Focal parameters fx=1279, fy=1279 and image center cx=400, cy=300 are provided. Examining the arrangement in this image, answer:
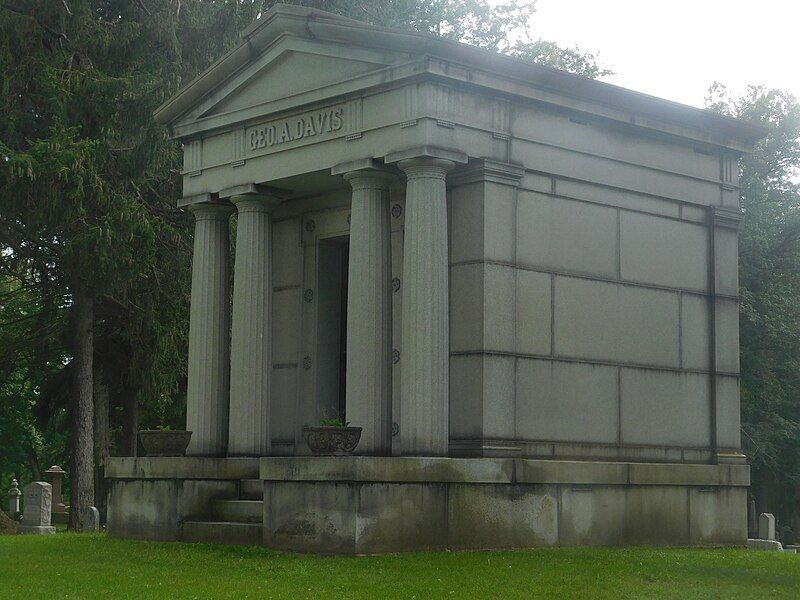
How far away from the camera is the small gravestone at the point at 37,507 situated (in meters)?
31.1

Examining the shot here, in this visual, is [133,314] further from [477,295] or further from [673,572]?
[673,572]

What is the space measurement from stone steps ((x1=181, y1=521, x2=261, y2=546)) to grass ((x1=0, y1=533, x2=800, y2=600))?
1.55 ft

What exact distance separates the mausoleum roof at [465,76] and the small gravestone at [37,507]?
48.2ft

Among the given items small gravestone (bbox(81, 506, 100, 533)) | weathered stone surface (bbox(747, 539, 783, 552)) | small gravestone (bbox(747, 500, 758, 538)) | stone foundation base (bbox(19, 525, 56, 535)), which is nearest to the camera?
weathered stone surface (bbox(747, 539, 783, 552))

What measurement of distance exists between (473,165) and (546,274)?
1784 mm

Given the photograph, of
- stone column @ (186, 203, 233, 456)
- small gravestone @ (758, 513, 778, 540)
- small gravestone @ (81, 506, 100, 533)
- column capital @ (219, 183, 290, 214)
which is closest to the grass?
stone column @ (186, 203, 233, 456)

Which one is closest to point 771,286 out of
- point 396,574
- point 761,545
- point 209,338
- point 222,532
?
point 761,545

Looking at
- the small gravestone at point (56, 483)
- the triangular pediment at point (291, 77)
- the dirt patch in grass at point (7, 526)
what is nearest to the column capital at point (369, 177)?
the triangular pediment at point (291, 77)

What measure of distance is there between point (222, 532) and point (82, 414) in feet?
42.6

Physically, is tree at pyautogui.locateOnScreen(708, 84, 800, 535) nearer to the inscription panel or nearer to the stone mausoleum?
the stone mausoleum

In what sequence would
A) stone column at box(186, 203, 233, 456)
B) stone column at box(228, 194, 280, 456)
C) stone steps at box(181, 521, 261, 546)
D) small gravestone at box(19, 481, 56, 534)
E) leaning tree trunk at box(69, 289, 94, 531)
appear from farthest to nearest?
small gravestone at box(19, 481, 56, 534)
leaning tree trunk at box(69, 289, 94, 531)
stone column at box(186, 203, 233, 456)
stone column at box(228, 194, 280, 456)
stone steps at box(181, 521, 261, 546)

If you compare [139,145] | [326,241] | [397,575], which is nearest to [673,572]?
[397,575]

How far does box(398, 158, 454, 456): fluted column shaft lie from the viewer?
1530cm

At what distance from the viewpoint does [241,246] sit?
725 inches
